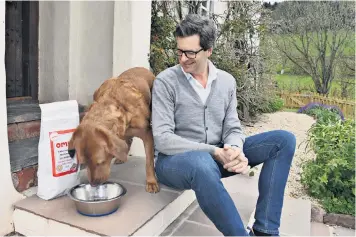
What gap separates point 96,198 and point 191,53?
1265 mm

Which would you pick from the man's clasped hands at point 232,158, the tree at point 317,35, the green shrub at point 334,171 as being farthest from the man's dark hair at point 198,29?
the tree at point 317,35

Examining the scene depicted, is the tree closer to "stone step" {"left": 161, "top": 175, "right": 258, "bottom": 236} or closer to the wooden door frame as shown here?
"stone step" {"left": 161, "top": 175, "right": 258, "bottom": 236}

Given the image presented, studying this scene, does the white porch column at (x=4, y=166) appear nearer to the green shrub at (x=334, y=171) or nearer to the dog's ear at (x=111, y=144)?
the dog's ear at (x=111, y=144)

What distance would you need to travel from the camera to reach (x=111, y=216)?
2.19 m

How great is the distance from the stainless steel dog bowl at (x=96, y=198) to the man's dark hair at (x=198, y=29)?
1.19 metres

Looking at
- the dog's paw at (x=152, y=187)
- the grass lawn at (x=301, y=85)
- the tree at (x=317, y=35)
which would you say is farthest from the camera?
the tree at (x=317, y=35)

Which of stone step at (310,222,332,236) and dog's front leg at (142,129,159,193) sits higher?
dog's front leg at (142,129,159,193)

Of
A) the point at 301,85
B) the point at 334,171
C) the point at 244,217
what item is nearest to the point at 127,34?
the point at 244,217

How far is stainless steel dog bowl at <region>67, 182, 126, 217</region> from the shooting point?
6.99 feet

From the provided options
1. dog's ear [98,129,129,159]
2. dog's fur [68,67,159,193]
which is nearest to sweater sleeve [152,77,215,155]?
dog's fur [68,67,159,193]

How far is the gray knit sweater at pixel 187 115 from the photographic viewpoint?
7.56 ft

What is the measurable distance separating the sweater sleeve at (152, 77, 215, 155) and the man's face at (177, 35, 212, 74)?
21 centimetres

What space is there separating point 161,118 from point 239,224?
87 centimetres

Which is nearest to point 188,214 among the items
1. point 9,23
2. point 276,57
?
point 9,23
